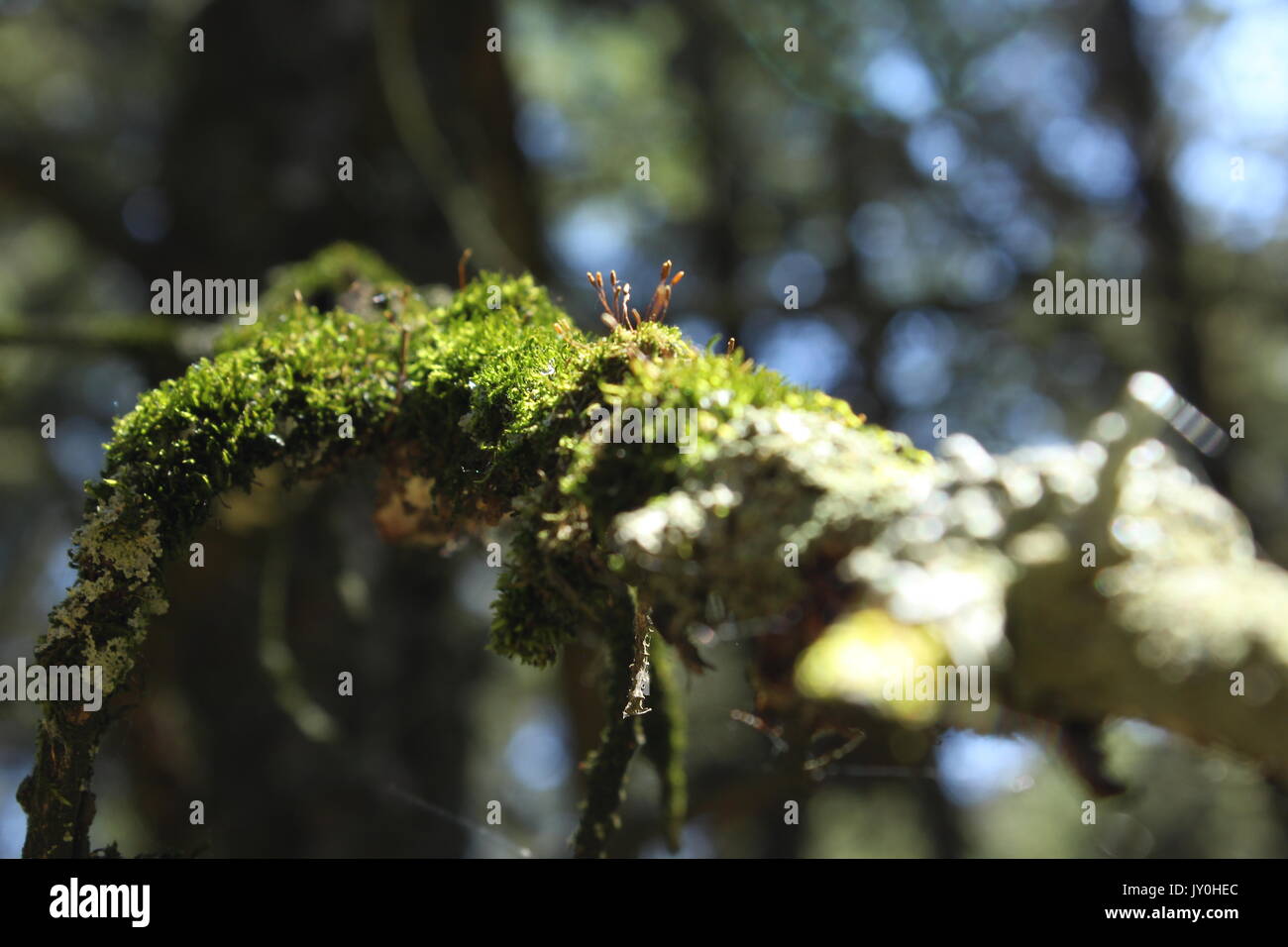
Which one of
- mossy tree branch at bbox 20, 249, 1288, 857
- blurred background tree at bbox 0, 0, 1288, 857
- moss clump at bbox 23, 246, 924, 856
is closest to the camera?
mossy tree branch at bbox 20, 249, 1288, 857

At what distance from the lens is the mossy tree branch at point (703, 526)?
1183 mm

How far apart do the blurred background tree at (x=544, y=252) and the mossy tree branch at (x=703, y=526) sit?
0.73 meters

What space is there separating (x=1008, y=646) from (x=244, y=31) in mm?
5931

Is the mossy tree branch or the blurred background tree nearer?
the mossy tree branch

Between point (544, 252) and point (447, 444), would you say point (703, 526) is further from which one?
point (544, 252)

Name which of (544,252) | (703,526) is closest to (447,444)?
(703,526)

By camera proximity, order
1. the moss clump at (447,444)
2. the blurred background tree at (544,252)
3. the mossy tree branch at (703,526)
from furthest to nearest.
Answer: the blurred background tree at (544,252), the moss clump at (447,444), the mossy tree branch at (703,526)

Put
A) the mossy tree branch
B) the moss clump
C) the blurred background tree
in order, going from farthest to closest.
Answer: the blurred background tree, the moss clump, the mossy tree branch

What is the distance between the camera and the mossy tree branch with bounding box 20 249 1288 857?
1.18m

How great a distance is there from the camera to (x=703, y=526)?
4.40ft

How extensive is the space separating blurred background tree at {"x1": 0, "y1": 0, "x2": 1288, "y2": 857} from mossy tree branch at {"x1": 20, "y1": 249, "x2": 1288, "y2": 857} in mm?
734

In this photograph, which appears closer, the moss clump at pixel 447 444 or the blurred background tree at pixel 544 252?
the moss clump at pixel 447 444

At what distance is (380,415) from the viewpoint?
6.89 ft
